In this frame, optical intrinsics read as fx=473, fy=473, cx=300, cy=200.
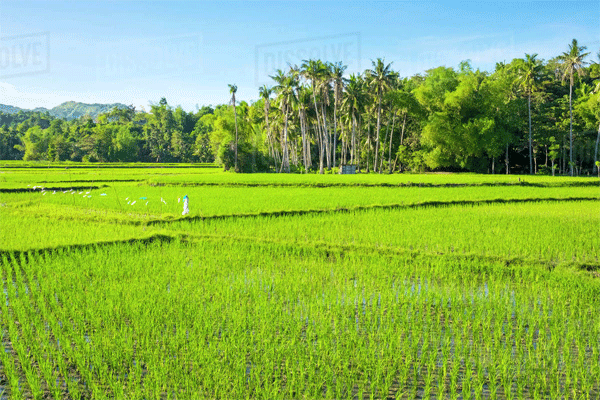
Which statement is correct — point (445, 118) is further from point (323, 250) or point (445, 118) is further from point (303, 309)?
point (303, 309)

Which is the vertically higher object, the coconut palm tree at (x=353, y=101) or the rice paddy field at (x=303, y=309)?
the coconut palm tree at (x=353, y=101)

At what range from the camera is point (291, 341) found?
14.9 feet

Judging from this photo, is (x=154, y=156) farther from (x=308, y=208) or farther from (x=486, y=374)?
(x=486, y=374)

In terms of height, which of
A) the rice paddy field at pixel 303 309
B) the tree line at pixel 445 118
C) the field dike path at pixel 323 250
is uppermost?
the tree line at pixel 445 118

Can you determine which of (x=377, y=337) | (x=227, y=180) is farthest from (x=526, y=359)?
(x=227, y=180)

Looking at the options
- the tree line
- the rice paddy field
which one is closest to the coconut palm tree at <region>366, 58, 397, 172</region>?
the tree line

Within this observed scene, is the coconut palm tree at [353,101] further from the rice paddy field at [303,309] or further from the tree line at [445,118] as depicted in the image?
the rice paddy field at [303,309]

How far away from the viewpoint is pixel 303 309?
5.61 meters

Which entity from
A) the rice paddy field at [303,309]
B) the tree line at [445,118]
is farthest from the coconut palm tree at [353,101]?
the rice paddy field at [303,309]

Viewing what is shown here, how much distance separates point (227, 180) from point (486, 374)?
77.6 ft

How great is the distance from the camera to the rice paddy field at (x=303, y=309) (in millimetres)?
3824

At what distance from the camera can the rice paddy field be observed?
12.5 feet

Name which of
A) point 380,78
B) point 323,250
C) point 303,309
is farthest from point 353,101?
point 303,309

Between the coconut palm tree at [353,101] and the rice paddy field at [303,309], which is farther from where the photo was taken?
the coconut palm tree at [353,101]
